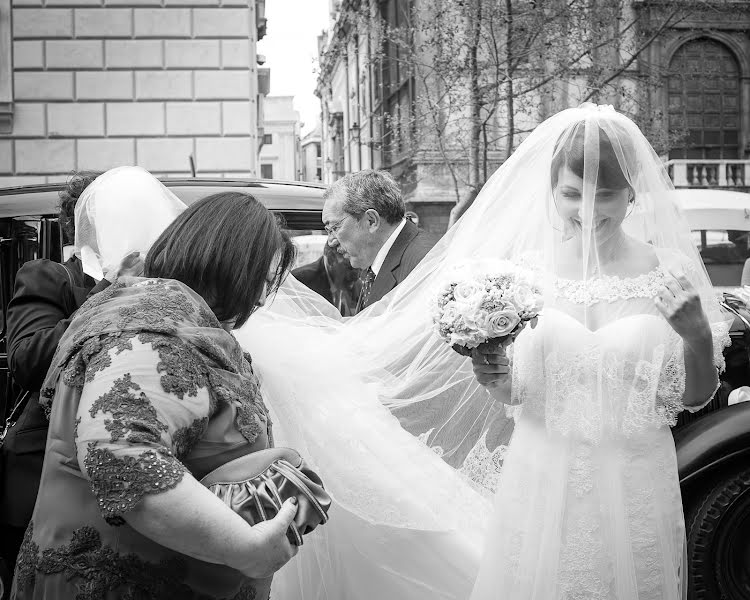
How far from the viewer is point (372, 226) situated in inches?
157

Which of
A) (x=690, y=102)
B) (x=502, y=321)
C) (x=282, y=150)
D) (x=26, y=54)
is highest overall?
(x=282, y=150)

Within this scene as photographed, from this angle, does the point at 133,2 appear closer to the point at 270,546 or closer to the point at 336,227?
the point at 336,227

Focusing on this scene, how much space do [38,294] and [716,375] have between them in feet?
7.24

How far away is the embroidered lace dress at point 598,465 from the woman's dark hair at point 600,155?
11.7 inches

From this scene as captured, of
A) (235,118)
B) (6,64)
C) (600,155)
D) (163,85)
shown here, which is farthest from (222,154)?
(600,155)

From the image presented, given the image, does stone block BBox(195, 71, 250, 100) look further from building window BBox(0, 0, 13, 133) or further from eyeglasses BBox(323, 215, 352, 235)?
eyeglasses BBox(323, 215, 352, 235)

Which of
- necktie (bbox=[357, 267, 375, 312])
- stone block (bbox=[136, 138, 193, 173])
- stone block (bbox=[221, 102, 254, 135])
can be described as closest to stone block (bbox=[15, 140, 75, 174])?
stone block (bbox=[136, 138, 193, 173])

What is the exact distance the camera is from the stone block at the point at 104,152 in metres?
12.6

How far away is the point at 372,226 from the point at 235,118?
9.50 metres

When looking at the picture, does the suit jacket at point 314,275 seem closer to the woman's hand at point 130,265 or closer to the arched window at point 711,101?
the woman's hand at point 130,265

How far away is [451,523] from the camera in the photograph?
8.57ft

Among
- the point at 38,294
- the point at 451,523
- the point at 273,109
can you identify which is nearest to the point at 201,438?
the point at 451,523

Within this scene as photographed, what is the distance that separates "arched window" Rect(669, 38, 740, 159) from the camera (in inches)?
989

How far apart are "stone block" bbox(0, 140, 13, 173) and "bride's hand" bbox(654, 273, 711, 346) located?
12223 mm
